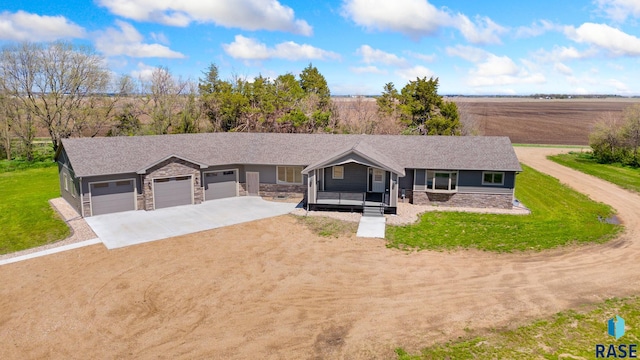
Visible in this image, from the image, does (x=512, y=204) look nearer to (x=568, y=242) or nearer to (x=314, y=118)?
(x=568, y=242)

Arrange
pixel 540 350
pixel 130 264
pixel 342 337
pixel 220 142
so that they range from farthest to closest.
Result: 1. pixel 220 142
2. pixel 130 264
3. pixel 342 337
4. pixel 540 350

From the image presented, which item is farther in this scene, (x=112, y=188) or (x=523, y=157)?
(x=523, y=157)

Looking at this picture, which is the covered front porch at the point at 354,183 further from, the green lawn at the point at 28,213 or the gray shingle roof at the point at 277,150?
the green lawn at the point at 28,213

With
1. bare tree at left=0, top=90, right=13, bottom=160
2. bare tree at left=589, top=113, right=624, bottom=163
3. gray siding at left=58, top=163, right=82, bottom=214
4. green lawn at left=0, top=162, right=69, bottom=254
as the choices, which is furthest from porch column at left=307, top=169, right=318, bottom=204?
bare tree at left=589, top=113, right=624, bottom=163

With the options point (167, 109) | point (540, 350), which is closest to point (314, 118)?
point (167, 109)

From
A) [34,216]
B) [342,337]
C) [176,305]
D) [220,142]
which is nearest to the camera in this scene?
[342,337]

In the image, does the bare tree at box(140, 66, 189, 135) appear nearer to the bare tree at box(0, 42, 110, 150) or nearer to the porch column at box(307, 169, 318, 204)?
the bare tree at box(0, 42, 110, 150)
